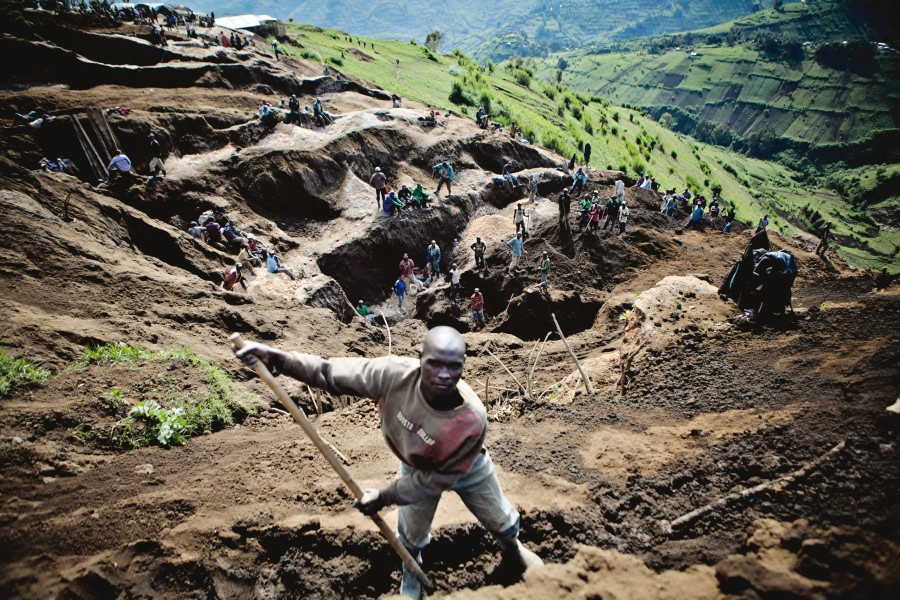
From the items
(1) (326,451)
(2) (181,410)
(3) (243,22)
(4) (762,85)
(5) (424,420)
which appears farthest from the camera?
(4) (762,85)

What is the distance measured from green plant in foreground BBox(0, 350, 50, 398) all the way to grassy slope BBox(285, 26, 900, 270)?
32.3 metres

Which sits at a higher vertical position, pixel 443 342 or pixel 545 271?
pixel 443 342

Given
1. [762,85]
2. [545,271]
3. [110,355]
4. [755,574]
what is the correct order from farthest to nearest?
[762,85]
[545,271]
[110,355]
[755,574]

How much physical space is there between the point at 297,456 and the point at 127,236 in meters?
10.1

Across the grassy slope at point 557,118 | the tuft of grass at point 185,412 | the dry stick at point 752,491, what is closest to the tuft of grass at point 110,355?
the tuft of grass at point 185,412

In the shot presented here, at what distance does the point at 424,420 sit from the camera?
2803 mm

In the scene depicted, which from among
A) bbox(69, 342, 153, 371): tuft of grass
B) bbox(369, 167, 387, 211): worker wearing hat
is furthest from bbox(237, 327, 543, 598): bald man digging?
bbox(369, 167, 387, 211): worker wearing hat

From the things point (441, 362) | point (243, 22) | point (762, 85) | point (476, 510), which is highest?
point (762, 85)

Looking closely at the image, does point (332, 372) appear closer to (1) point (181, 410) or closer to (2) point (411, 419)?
(2) point (411, 419)

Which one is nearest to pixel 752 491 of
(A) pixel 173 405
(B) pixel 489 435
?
(B) pixel 489 435

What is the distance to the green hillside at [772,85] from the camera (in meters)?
97.5

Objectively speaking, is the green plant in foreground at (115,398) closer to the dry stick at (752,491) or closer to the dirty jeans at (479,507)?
the dirty jeans at (479,507)

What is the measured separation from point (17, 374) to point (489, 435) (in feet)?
19.7

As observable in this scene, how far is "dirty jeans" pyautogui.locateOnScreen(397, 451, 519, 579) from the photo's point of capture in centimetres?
314
